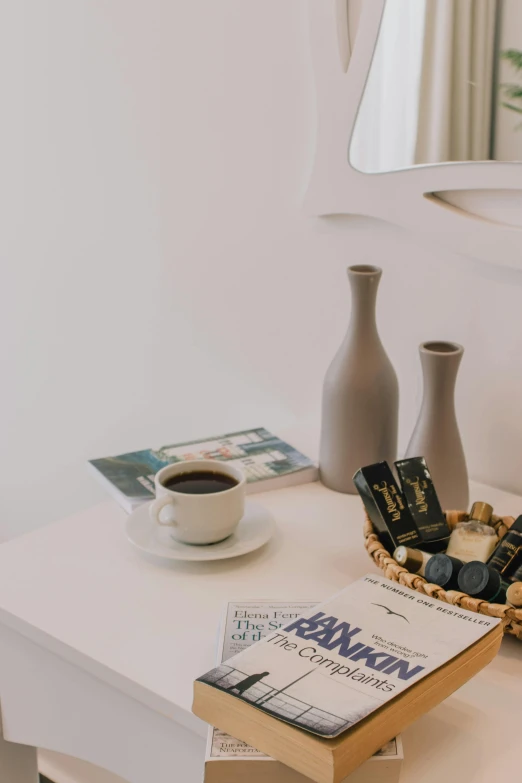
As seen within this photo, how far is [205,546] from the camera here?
3.00 feet

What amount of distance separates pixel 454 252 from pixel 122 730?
2.19 feet

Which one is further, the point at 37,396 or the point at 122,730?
the point at 37,396

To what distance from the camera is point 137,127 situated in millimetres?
1471

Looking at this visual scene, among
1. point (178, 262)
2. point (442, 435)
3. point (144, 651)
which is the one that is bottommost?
point (144, 651)

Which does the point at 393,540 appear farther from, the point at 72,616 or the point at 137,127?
the point at 137,127

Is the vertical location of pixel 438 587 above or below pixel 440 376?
below

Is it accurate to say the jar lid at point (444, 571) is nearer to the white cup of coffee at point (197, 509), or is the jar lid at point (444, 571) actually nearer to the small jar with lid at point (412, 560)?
the small jar with lid at point (412, 560)

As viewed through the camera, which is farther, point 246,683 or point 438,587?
point 438,587

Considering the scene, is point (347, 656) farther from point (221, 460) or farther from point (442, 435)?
point (221, 460)

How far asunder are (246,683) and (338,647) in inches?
3.2

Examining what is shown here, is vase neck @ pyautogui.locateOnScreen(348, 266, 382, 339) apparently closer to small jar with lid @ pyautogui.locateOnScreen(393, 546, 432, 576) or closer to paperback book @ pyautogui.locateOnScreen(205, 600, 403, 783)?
small jar with lid @ pyautogui.locateOnScreen(393, 546, 432, 576)

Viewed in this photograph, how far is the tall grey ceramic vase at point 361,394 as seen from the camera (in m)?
1.03

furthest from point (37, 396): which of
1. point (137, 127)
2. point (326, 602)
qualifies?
point (326, 602)

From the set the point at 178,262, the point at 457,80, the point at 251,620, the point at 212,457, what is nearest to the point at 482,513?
the point at 251,620
